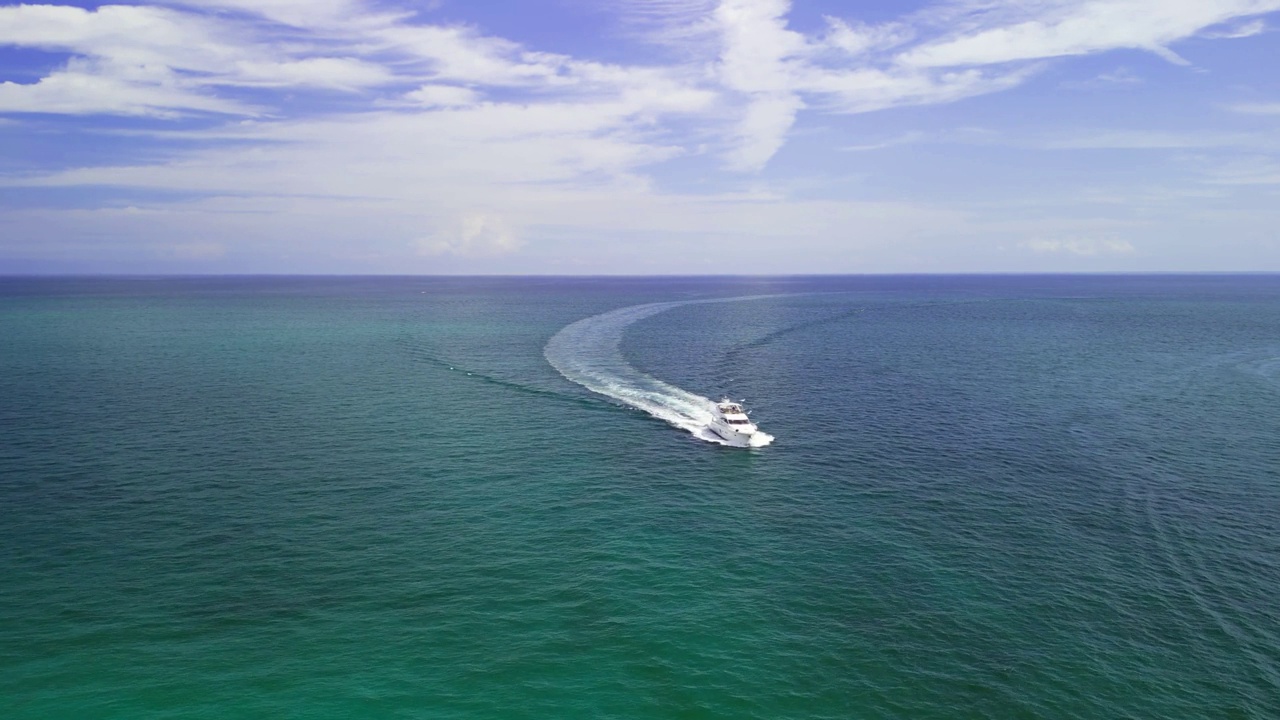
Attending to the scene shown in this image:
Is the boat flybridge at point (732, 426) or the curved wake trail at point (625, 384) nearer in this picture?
the boat flybridge at point (732, 426)

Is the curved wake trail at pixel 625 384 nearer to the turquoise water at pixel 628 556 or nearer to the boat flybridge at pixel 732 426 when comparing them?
the boat flybridge at pixel 732 426

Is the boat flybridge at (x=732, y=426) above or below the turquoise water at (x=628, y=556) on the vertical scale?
above

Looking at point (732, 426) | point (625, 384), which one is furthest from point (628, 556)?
point (625, 384)

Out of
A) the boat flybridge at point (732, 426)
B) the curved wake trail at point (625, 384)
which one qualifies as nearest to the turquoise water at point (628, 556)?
the curved wake trail at point (625, 384)

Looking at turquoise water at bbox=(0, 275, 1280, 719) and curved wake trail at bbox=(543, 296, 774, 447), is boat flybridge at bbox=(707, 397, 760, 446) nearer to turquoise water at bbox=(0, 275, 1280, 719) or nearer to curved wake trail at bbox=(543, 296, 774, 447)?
curved wake trail at bbox=(543, 296, 774, 447)

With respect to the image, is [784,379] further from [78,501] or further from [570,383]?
[78,501]

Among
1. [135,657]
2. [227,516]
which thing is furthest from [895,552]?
[227,516]

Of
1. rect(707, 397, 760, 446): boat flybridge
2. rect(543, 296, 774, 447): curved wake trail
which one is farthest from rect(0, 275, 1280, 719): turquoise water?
rect(707, 397, 760, 446): boat flybridge

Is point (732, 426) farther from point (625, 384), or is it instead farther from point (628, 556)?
point (625, 384)
